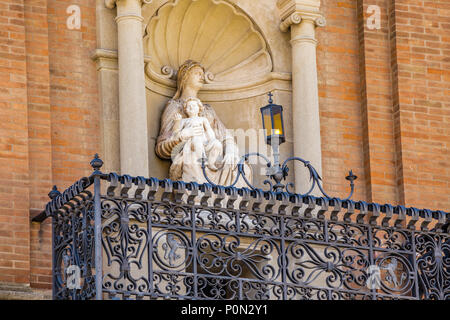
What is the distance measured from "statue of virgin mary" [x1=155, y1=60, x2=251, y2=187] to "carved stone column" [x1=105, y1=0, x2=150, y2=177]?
0.38 metres

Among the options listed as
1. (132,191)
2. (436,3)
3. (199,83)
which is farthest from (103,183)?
(436,3)

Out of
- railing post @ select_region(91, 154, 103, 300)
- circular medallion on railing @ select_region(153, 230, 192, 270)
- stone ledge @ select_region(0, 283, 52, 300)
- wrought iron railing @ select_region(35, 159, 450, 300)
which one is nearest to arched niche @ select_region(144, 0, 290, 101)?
wrought iron railing @ select_region(35, 159, 450, 300)

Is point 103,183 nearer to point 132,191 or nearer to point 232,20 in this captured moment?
point 132,191

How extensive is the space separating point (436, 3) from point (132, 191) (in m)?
4.72

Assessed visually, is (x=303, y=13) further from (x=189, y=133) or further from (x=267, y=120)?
(x=267, y=120)

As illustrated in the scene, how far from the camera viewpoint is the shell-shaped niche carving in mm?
17500

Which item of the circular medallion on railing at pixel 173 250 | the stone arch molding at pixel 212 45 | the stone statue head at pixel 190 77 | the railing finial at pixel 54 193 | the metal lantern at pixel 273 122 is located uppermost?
the stone arch molding at pixel 212 45

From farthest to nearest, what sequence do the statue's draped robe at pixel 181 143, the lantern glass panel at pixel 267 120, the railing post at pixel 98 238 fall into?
the statue's draped robe at pixel 181 143, the lantern glass panel at pixel 267 120, the railing post at pixel 98 238

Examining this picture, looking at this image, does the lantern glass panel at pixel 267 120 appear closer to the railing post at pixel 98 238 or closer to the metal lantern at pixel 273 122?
the metal lantern at pixel 273 122

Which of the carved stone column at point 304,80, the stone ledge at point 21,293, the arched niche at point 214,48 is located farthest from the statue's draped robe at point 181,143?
the stone ledge at point 21,293

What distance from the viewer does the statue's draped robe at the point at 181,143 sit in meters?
16.4

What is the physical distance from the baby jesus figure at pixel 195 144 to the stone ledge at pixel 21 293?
86.3 inches

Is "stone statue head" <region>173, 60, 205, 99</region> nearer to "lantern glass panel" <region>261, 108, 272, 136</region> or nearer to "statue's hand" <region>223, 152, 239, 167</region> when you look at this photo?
"statue's hand" <region>223, 152, 239, 167</region>

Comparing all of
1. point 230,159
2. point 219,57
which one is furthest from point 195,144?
point 219,57
